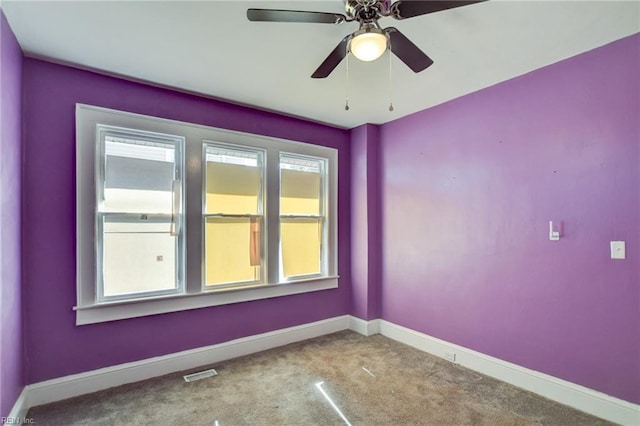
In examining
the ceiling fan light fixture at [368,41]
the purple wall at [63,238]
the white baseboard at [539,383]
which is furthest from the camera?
the purple wall at [63,238]

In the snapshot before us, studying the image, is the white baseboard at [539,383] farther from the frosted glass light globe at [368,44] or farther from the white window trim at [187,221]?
the frosted glass light globe at [368,44]

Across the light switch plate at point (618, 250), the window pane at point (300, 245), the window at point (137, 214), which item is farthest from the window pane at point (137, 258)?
the light switch plate at point (618, 250)

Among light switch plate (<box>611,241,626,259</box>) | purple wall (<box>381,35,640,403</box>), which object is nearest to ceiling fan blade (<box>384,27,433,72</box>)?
purple wall (<box>381,35,640,403</box>)

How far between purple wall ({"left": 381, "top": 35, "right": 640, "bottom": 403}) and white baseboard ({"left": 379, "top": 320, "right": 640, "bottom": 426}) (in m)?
0.06

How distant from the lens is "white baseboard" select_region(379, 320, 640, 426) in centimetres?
223

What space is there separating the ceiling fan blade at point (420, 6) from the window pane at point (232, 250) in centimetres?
251

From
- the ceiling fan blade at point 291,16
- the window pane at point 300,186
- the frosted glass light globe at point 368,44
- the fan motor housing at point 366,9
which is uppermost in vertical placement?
the fan motor housing at point 366,9

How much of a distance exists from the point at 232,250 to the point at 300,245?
34.6 inches

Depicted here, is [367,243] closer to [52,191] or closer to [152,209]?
[152,209]

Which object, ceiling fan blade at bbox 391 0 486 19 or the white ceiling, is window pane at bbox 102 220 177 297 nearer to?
the white ceiling

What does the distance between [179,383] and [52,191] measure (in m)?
1.88

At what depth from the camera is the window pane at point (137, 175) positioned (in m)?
2.84

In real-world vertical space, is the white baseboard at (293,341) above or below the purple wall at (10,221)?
below

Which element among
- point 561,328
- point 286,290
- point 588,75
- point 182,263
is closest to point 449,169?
point 588,75
